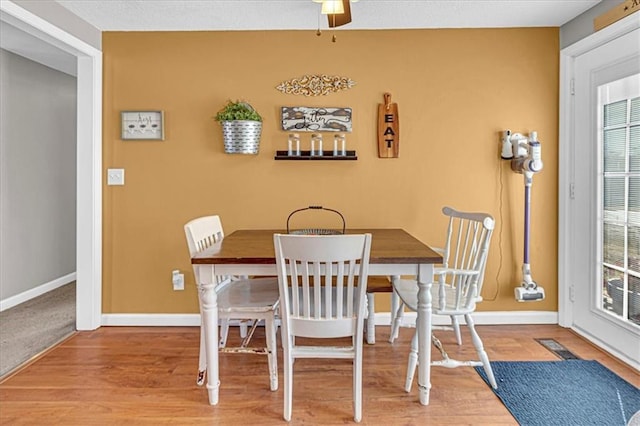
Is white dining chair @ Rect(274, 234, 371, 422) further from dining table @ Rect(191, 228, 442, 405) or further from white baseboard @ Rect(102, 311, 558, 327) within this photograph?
white baseboard @ Rect(102, 311, 558, 327)

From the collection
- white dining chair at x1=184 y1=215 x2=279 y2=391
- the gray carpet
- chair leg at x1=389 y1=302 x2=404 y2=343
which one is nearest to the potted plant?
white dining chair at x1=184 y1=215 x2=279 y2=391

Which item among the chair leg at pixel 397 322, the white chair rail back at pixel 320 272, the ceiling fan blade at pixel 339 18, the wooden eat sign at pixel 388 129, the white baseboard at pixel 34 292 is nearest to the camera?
the white chair rail back at pixel 320 272

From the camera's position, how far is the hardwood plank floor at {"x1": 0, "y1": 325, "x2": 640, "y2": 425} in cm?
197

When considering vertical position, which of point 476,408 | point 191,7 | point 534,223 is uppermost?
point 191,7

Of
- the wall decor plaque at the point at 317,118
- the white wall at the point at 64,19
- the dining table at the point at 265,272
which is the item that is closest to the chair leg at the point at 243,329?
the dining table at the point at 265,272

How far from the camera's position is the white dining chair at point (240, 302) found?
2.14 metres

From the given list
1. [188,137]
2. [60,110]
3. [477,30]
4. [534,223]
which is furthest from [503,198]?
[60,110]

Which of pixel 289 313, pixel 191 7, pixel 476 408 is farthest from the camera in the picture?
pixel 191 7

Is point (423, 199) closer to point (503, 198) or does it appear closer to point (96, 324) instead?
point (503, 198)

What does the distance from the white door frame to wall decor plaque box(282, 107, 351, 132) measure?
1.42 metres

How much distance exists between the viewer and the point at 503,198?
320 cm

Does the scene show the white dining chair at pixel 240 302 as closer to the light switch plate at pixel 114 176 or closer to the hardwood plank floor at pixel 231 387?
the hardwood plank floor at pixel 231 387

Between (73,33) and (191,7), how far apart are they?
86 cm

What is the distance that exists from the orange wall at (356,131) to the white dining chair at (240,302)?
0.74m
